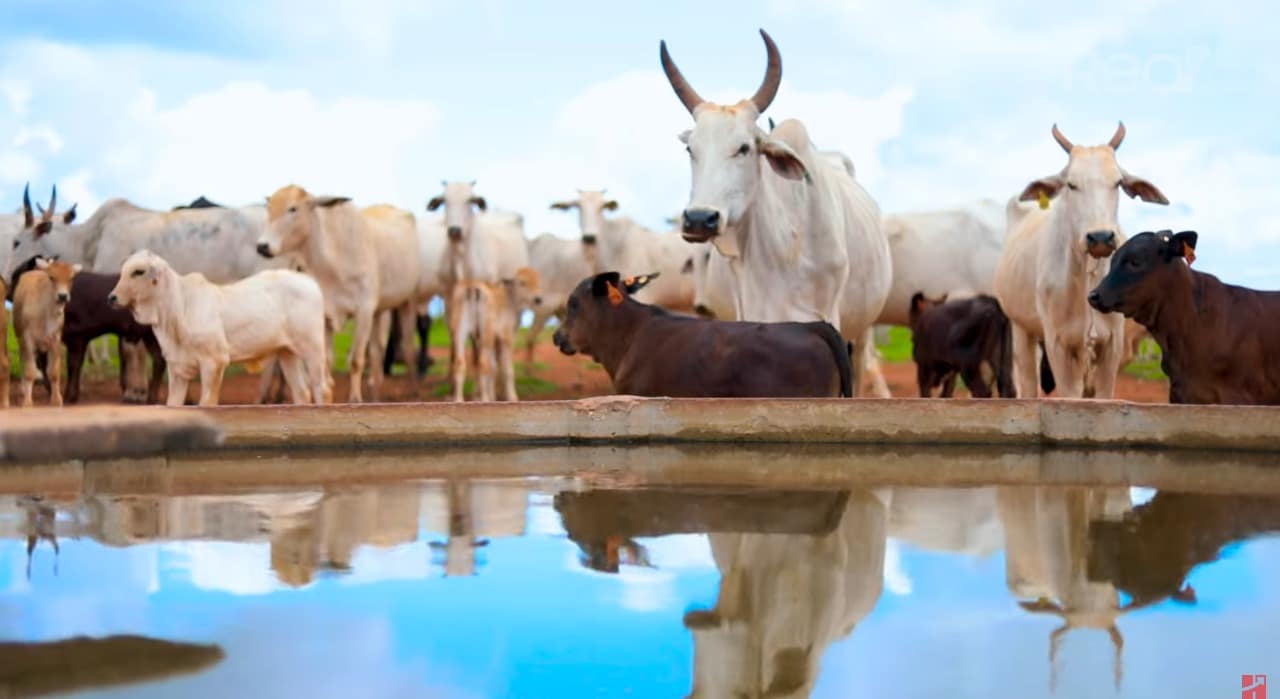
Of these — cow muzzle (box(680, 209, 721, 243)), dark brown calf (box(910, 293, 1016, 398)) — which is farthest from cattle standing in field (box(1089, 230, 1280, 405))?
dark brown calf (box(910, 293, 1016, 398))

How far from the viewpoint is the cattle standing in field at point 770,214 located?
28.7 ft

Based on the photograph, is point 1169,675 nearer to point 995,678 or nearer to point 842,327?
point 995,678

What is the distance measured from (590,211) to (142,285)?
9315 millimetres

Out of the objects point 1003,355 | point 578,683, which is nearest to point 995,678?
point 578,683

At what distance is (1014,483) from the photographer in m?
6.02

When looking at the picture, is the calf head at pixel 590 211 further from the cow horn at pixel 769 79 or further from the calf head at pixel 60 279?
the cow horn at pixel 769 79

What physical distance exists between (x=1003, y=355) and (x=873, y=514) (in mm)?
7731

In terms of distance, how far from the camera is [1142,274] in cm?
873

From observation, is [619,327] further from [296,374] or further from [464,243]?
[464,243]

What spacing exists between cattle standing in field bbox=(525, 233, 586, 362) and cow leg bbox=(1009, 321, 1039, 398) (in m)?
10.4

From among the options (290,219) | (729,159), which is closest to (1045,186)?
(729,159)

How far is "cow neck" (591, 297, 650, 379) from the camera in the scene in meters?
8.86

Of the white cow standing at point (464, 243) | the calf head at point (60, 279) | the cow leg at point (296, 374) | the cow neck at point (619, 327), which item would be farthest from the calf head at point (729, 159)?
the white cow standing at point (464, 243)

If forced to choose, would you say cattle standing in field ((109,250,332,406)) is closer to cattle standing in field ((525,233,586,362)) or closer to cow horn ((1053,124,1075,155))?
cow horn ((1053,124,1075,155))
